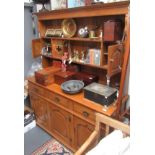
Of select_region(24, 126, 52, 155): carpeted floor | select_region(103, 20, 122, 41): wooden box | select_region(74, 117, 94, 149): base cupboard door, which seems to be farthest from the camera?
select_region(24, 126, 52, 155): carpeted floor

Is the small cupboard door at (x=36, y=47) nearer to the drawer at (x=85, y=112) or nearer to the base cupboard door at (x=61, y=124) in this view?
the base cupboard door at (x=61, y=124)

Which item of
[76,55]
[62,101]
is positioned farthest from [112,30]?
[62,101]

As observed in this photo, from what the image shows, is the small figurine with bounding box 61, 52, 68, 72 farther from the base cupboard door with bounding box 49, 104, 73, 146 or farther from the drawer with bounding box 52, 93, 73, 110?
the base cupboard door with bounding box 49, 104, 73, 146

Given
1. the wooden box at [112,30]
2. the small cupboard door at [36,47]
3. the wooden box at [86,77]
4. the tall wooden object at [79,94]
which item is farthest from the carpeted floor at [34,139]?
the wooden box at [112,30]

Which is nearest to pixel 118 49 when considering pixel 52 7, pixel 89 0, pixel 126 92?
pixel 126 92

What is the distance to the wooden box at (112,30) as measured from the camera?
154 cm

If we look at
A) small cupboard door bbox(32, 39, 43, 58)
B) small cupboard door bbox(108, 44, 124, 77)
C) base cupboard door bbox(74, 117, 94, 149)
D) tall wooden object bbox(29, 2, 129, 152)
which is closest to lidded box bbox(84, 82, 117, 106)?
tall wooden object bbox(29, 2, 129, 152)

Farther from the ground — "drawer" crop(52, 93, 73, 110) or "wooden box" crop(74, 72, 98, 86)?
"wooden box" crop(74, 72, 98, 86)

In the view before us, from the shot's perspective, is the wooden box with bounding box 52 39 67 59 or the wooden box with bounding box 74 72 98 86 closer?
the wooden box with bounding box 74 72 98 86

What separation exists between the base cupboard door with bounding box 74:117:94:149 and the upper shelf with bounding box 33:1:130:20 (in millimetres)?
1107

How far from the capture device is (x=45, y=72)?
2154 mm

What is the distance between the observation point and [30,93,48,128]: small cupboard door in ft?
7.39

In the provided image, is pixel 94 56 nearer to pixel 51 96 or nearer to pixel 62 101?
pixel 62 101
